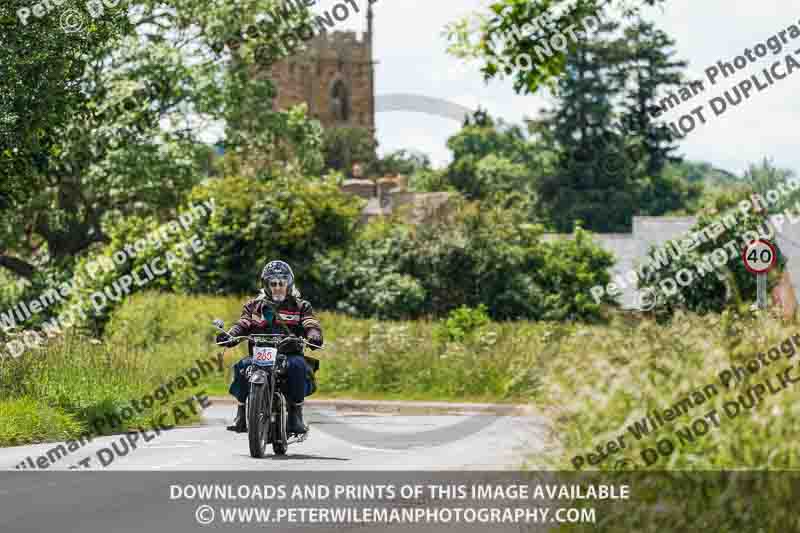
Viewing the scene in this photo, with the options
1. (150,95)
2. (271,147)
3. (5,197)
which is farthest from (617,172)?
(5,197)

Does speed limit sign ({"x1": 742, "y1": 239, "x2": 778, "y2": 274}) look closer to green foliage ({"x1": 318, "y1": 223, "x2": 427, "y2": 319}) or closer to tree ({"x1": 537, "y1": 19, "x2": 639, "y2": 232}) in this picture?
green foliage ({"x1": 318, "y1": 223, "x2": 427, "y2": 319})

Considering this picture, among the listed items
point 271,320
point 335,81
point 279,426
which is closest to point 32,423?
point 279,426

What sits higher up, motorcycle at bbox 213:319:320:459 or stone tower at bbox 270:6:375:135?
stone tower at bbox 270:6:375:135

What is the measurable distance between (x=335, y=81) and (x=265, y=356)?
127 m

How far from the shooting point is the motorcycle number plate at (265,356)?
40.6 ft

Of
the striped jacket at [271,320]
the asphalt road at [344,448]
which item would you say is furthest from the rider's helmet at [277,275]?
the asphalt road at [344,448]

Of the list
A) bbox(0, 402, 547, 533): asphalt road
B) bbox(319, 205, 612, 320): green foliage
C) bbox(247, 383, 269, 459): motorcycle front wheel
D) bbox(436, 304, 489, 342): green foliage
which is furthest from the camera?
bbox(319, 205, 612, 320): green foliage

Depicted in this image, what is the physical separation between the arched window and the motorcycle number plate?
12668 cm

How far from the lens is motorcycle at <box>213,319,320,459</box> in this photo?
12.3 m

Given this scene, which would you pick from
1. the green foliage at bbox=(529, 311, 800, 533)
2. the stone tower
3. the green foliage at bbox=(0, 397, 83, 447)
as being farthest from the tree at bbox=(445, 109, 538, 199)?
the green foliage at bbox=(529, 311, 800, 533)

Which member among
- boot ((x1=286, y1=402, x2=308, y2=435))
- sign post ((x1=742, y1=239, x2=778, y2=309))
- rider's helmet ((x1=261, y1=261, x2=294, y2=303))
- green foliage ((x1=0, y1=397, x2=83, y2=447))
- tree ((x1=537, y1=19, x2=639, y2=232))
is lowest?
green foliage ((x1=0, y1=397, x2=83, y2=447))

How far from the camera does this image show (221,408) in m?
23.5

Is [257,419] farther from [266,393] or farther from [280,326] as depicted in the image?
[280,326]

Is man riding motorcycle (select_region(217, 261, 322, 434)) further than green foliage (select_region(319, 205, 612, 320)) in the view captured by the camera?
No
